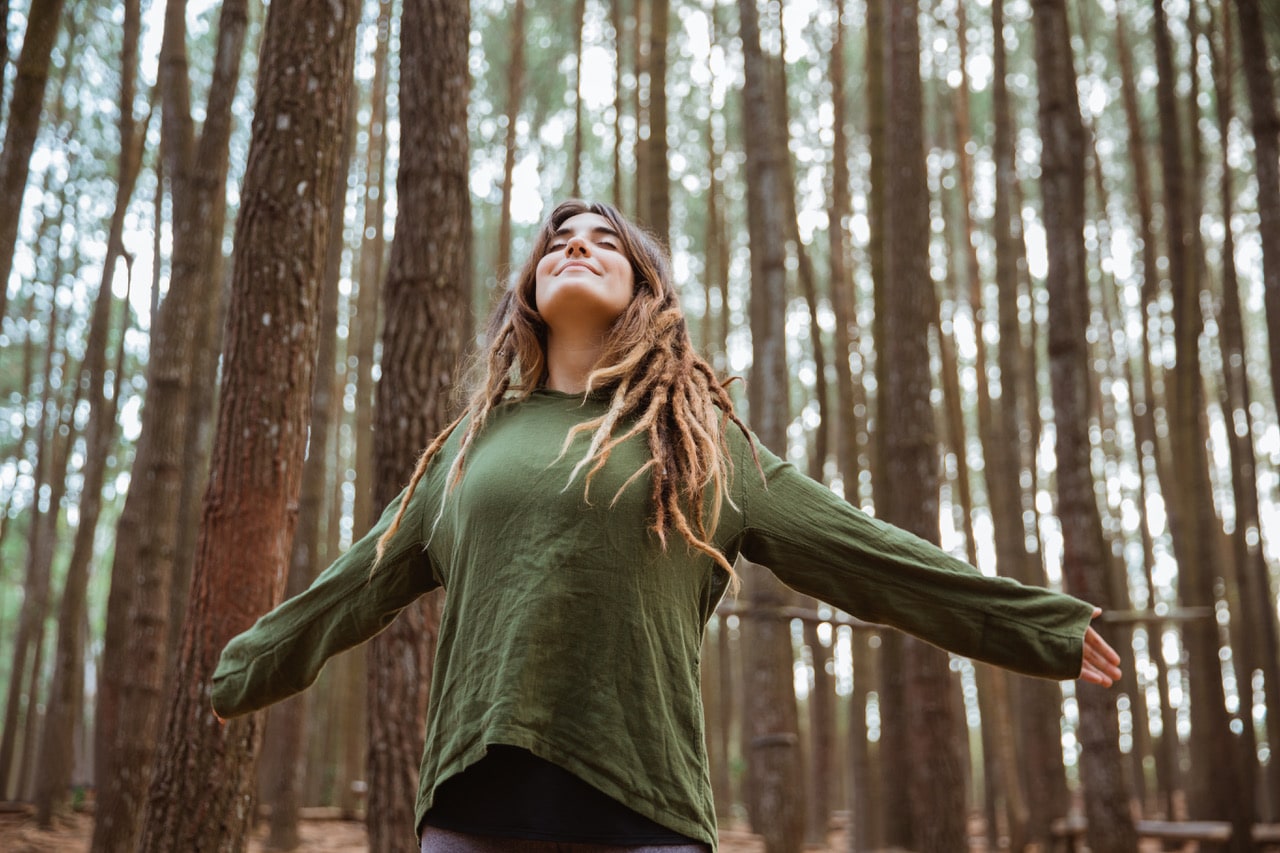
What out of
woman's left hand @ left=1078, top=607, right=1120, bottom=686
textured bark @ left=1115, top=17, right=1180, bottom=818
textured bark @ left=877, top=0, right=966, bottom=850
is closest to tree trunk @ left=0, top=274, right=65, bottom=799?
textured bark @ left=877, top=0, right=966, bottom=850

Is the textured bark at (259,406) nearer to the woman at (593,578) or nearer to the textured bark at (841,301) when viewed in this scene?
the woman at (593,578)

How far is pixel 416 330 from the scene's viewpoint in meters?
4.01

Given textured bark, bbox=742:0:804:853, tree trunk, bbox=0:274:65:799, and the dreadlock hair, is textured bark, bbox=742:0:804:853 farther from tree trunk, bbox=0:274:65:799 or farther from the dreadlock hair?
tree trunk, bbox=0:274:65:799

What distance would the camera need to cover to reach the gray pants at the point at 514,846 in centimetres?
150

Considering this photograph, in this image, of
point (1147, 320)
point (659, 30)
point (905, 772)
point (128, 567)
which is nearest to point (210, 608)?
point (128, 567)

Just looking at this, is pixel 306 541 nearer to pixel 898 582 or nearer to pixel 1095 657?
pixel 898 582

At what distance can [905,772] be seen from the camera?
20.9 feet

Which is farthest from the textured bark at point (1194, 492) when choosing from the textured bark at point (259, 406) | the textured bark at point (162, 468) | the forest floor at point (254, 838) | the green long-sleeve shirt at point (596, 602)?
the green long-sleeve shirt at point (596, 602)

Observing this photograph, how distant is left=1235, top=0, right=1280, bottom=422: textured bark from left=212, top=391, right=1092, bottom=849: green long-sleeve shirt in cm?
483

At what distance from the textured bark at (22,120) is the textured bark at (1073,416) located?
4.73 m

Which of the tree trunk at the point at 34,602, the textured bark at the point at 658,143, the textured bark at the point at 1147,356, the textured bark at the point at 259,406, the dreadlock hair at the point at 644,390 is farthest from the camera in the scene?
the tree trunk at the point at 34,602

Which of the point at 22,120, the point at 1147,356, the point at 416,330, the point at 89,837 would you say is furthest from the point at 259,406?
the point at 1147,356

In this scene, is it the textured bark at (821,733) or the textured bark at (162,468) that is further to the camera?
the textured bark at (821,733)

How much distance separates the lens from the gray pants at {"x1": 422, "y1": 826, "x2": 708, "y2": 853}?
150 cm
